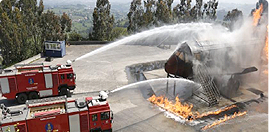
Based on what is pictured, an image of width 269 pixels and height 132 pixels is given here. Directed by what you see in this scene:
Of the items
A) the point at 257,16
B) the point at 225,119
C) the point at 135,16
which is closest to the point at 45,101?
the point at 225,119

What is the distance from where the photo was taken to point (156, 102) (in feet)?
66.6

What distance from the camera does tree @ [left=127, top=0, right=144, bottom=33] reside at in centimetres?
5469

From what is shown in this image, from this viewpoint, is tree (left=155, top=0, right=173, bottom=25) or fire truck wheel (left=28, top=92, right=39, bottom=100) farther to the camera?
tree (left=155, top=0, right=173, bottom=25)

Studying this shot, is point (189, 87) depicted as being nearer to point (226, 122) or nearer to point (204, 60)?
point (204, 60)

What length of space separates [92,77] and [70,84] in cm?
601

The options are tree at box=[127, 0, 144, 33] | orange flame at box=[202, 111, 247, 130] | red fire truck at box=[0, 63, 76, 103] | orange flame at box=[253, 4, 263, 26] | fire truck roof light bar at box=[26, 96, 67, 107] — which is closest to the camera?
fire truck roof light bar at box=[26, 96, 67, 107]

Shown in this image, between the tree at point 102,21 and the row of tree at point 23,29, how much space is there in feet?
31.1

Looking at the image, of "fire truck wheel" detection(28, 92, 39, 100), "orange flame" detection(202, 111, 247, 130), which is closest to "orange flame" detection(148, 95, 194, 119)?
"orange flame" detection(202, 111, 247, 130)

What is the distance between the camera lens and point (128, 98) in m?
21.5

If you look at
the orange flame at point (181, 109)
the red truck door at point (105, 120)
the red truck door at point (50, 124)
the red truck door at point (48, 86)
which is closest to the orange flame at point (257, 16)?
the orange flame at point (181, 109)

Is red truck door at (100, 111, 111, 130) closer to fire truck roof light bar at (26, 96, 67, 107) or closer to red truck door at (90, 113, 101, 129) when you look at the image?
red truck door at (90, 113, 101, 129)

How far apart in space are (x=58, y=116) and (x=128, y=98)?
9202mm

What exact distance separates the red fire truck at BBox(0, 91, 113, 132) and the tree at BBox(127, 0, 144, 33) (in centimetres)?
4169

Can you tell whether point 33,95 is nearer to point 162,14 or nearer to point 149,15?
point 149,15
